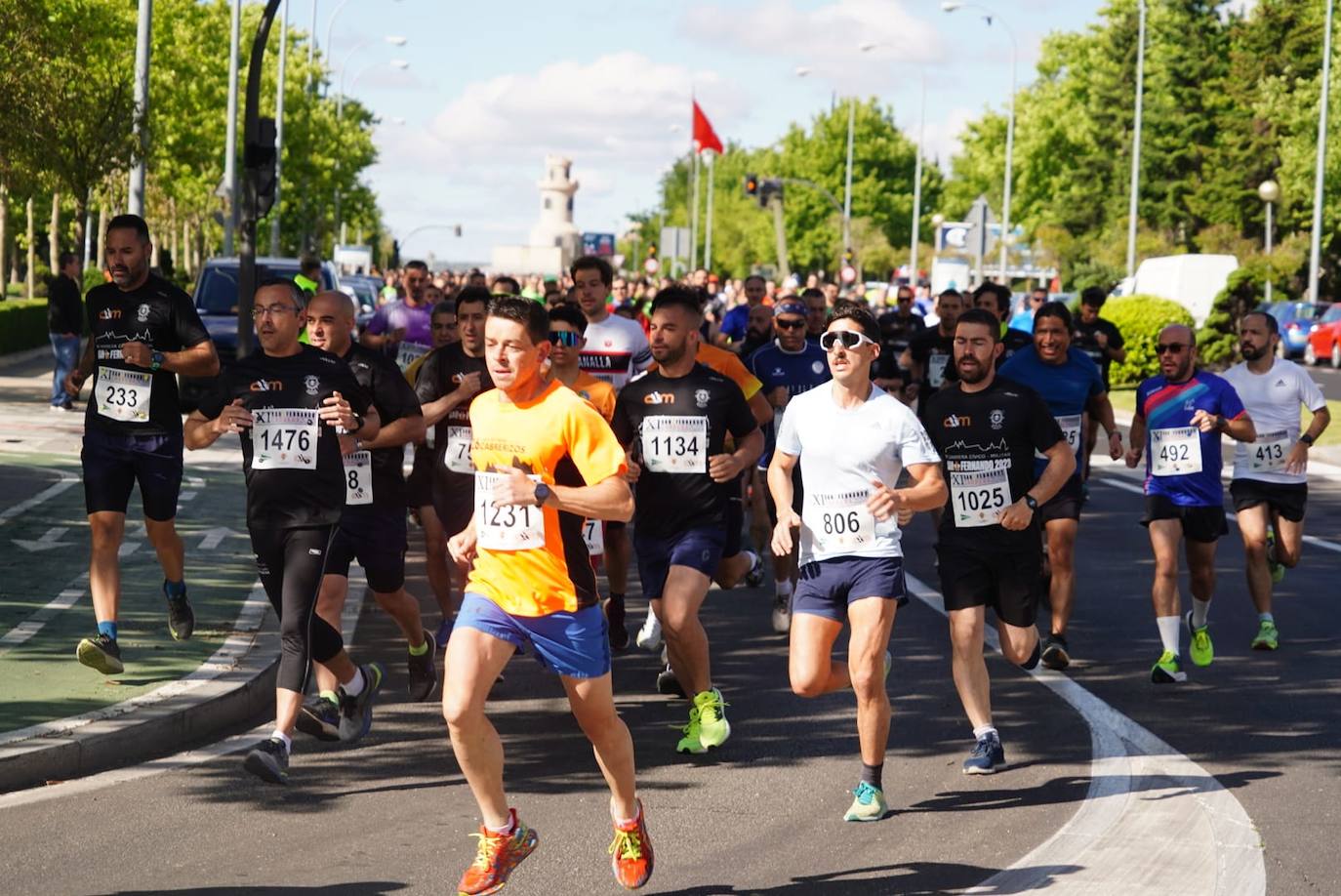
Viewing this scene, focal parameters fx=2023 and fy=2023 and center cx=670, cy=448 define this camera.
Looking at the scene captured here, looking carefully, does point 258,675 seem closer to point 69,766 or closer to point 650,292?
point 69,766

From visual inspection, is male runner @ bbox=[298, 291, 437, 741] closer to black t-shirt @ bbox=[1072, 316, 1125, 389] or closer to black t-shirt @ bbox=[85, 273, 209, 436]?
black t-shirt @ bbox=[85, 273, 209, 436]

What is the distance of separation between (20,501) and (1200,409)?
29.8 ft

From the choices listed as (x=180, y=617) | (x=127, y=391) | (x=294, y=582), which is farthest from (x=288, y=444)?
(x=180, y=617)

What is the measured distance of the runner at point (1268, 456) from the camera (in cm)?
1102

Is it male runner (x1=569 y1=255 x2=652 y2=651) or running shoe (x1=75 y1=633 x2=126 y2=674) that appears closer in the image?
running shoe (x1=75 y1=633 x2=126 y2=674)

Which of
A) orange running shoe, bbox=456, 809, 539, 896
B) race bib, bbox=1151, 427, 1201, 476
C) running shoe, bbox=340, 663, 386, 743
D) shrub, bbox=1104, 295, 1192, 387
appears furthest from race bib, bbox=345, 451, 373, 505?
shrub, bbox=1104, 295, 1192, 387

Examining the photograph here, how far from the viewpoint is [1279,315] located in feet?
177

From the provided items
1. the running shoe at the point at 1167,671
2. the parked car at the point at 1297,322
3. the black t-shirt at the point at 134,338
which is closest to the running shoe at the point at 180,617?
the black t-shirt at the point at 134,338

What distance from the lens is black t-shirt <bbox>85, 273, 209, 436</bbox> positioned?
9219 millimetres

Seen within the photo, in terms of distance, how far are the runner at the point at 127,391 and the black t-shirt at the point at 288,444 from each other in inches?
53.7

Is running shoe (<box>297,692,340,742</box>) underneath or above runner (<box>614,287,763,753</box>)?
underneath

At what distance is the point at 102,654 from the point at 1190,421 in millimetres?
5417

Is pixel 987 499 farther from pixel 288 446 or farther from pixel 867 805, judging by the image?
pixel 288 446

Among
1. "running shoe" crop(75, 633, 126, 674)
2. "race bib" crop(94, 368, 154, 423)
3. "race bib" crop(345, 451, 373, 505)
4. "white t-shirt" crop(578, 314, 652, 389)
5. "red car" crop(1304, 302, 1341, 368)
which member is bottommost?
"running shoe" crop(75, 633, 126, 674)
